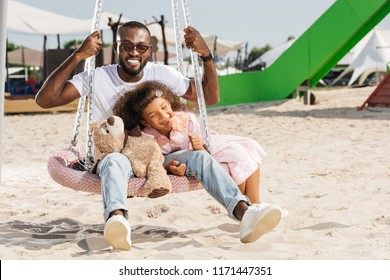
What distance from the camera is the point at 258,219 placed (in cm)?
279

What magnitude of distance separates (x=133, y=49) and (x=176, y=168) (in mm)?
576

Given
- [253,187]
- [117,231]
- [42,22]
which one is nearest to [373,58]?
[42,22]

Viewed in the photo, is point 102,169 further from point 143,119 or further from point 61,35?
point 61,35

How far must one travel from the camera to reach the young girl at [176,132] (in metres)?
3.02

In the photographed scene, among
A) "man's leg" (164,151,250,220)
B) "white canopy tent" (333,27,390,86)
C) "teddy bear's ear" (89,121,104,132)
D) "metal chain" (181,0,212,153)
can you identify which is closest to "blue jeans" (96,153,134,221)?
"teddy bear's ear" (89,121,104,132)

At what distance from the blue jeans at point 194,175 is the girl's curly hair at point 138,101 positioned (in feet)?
0.74

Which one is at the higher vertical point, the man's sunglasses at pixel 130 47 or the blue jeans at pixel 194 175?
the man's sunglasses at pixel 130 47

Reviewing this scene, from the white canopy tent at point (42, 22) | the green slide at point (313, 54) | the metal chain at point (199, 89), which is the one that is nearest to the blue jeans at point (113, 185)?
the metal chain at point (199, 89)

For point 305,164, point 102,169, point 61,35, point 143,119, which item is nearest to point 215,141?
point 143,119

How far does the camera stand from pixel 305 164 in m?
5.82

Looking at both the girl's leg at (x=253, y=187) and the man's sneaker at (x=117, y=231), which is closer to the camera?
the man's sneaker at (x=117, y=231)

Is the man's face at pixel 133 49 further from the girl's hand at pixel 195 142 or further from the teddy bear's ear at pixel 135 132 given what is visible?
the girl's hand at pixel 195 142

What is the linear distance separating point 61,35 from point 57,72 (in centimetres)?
1126
